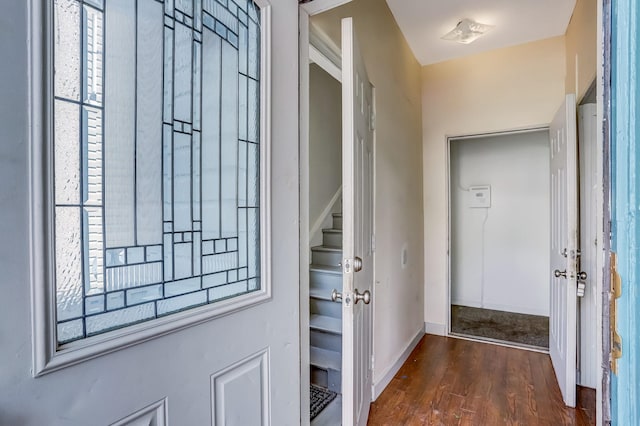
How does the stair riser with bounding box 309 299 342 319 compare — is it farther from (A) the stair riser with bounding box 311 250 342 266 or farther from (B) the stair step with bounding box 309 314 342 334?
(A) the stair riser with bounding box 311 250 342 266

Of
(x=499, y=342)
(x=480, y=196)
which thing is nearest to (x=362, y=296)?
(x=499, y=342)

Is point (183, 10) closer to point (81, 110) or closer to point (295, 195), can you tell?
point (81, 110)

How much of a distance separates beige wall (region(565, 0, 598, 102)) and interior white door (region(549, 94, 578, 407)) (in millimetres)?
191

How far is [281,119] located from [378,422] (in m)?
1.81

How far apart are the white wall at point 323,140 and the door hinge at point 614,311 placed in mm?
2543

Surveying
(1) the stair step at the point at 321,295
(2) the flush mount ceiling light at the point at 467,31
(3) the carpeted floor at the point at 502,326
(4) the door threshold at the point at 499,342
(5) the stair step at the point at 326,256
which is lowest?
(3) the carpeted floor at the point at 502,326

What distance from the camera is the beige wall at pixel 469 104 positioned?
9.30ft

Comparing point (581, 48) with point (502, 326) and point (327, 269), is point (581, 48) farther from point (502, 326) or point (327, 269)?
point (502, 326)

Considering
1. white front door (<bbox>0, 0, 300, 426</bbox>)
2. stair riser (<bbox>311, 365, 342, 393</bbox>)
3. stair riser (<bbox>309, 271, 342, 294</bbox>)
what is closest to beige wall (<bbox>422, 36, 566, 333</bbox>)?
stair riser (<bbox>309, 271, 342, 294</bbox>)

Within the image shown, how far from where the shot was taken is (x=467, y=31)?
8.64 feet

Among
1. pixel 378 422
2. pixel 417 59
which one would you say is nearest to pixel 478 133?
pixel 417 59

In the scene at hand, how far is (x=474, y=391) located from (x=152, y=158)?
2.49 metres

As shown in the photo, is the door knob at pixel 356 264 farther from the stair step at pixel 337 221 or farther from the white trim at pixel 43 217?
the stair step at pixel 337 221

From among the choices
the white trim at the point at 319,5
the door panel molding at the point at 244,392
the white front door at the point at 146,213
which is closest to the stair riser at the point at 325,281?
the white front door at the point at 146,213
